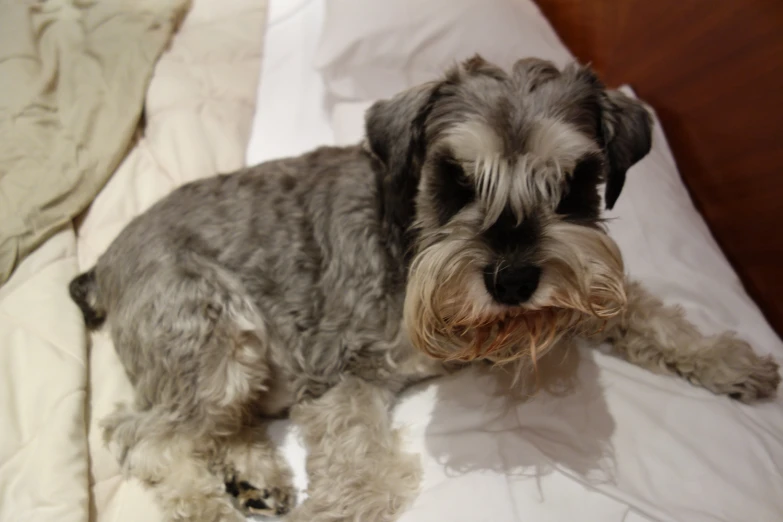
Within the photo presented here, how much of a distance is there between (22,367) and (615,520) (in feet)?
6.77

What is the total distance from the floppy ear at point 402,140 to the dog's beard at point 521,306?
0.92ft

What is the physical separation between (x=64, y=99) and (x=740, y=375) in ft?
10.7

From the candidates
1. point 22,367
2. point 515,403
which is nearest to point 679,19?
point 515,403

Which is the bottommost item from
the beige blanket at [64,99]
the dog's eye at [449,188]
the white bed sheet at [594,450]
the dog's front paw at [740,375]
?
the white bed sheet at [594,450]

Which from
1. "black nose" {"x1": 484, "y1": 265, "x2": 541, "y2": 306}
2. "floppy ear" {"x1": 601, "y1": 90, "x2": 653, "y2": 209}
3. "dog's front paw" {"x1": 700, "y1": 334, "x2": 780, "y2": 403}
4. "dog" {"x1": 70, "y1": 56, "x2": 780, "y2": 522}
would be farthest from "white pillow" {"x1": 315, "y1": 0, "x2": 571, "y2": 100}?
"black nose" {"x1": 484, "y1": 265, "x2": 541, "y2": 306}

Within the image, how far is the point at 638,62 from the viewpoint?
3.19 m

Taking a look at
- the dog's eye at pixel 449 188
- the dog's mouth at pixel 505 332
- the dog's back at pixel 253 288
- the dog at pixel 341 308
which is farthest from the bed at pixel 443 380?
the dog's eye at pixel 449 188

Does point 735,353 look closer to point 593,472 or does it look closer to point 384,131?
point 593,472

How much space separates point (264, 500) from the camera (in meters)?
1.98

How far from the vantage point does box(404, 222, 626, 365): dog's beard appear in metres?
1.48

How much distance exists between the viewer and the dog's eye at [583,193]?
5.35 feet

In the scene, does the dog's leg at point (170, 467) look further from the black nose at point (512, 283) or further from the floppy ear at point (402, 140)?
the black nose at point (512, 283)

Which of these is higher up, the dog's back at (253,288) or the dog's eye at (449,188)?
the dog's eye at (449,188)

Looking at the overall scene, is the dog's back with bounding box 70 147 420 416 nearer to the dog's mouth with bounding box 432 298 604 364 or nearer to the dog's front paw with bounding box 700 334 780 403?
the dog's mouth with bounding box 432 298 604 364
